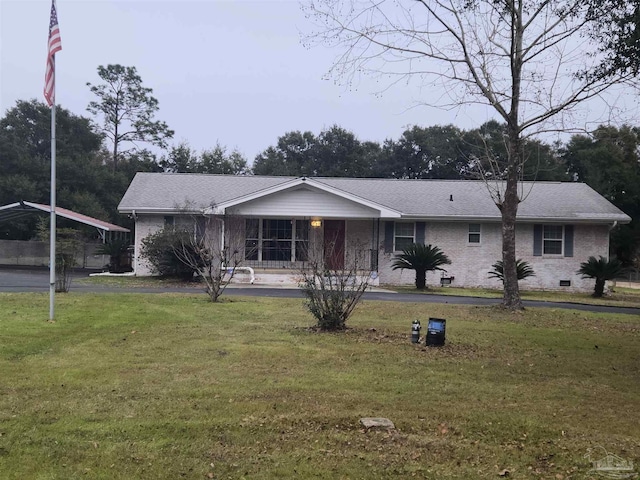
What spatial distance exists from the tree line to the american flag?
497 inches

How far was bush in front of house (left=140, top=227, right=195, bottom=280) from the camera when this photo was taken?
20156mm

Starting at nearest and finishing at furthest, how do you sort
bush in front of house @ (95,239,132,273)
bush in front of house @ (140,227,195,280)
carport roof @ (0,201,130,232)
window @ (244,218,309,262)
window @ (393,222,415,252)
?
bush in front of house @ (140,227,195,280) → window @ (244,218,309,262) → window @ (393,222,415,252) → bush in front of house @ (95,239,132,273) → carport roof @ (0,201,130,232)

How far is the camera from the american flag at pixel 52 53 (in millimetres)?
10070

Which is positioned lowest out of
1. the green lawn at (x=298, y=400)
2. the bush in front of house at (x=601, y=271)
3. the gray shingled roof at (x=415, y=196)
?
the green lawn at (x=298, y=400)

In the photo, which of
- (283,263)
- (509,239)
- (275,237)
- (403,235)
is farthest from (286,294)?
(403,235)

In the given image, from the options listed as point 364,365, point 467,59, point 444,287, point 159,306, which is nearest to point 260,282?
point 444,287

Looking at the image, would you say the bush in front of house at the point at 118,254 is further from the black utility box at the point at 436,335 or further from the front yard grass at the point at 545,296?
the black utility box at the point at 436,335

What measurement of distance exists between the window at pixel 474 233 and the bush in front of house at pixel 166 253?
36.4 ft

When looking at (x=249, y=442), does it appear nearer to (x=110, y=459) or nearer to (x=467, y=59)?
(x=110, y=459)

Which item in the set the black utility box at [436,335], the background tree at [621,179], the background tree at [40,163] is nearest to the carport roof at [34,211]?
the background tree at [40,163]

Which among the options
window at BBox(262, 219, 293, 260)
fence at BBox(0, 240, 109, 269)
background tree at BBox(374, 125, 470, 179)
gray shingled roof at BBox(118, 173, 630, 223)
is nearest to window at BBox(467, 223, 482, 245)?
gray shingled roof at BBox(118, 173, 630, 223)

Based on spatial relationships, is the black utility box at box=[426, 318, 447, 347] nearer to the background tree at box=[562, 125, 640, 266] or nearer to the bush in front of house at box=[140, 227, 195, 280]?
the bush in front of house at box=[140, 227, 195, 280]

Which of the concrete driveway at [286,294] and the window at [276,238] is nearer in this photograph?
the concrete driveway at [286,294]

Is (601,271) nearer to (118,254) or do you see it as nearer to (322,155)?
(118,254)
